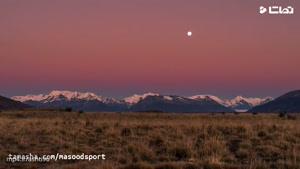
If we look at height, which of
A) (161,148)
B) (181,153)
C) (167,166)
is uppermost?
(161,148)

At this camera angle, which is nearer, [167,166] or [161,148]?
[167,166]

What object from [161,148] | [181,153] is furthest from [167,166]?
[161,148]

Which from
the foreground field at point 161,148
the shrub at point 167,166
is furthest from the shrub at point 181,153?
the shrub at point 167,166

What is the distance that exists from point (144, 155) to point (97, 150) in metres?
2.67

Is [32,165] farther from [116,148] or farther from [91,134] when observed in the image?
[91,134]

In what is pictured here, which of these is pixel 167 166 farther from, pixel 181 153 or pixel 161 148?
pixel 161 148

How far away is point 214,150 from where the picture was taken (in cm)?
2008

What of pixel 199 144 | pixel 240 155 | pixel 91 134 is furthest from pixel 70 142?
pixel 240 155

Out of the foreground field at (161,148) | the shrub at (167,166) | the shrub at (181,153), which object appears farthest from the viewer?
the shrub at (181,153)

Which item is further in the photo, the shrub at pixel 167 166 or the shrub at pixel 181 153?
the shrub at pixel 181 153

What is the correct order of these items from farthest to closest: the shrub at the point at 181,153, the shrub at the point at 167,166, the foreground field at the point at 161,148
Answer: the shrub at the point at 181,153
the foreground field at the point at 161,148
the shrub at the point at 167,166

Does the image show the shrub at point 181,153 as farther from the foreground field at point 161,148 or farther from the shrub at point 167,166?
the shrub at point 167,166

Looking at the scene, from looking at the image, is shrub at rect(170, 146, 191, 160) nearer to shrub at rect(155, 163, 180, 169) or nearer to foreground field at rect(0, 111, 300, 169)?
foreground field at rect(0, 111, 300, 169)

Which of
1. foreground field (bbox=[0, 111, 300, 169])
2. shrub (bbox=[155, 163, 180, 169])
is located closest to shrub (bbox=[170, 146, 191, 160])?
foreground field (bbox=[0, 111, 300, 169])
